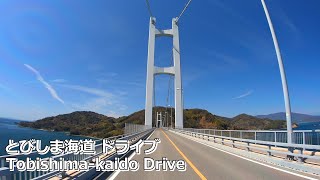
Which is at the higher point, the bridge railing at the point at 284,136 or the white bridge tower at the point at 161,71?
the white bridge tower at the point at 161,71

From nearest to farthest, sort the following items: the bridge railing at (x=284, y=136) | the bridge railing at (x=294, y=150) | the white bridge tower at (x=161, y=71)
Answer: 1. the bridge railing at (x=294, y=150)
2. the bridge railing at (x=284, y=136)
3. the white bridge tower at (x=161, y=71)

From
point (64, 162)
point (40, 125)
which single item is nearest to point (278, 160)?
point (64, 162)

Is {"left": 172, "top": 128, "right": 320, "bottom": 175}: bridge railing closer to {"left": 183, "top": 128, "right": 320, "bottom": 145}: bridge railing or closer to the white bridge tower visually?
{"left": 183, "top": 128, "right": 320, "bottom": 145}: bridge railing

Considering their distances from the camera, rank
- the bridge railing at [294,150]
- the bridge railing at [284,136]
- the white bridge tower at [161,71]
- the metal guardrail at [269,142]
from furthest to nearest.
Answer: the white bridge tower at [161,71] < the bridge railing at [284,136] < the metal guardrail at [269,142] < the bridge railing at [294,150]

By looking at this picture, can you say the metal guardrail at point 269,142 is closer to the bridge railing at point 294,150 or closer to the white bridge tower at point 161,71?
the bridge railing at point 294,150

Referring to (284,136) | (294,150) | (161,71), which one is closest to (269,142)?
(294,150)

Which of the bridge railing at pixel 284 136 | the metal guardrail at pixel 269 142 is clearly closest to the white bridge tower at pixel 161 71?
the metal guardrail at pixel 269 142

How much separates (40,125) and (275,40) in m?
177

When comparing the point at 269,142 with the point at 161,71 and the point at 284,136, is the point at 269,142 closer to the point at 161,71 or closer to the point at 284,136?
the point at 284,136

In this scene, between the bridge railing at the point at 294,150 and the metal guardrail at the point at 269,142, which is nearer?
the bridge railing at the point at 294,150

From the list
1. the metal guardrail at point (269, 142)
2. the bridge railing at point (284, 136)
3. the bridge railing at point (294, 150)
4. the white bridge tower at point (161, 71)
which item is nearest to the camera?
the bridge railing at point (294, 150)

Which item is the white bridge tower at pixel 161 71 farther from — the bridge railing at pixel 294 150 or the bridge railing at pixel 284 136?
the bridge railing at pixel 294 150

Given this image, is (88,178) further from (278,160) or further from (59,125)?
(59,125)

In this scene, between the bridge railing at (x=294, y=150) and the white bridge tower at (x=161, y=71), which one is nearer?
the bridge railing at (x=294, y=150)
